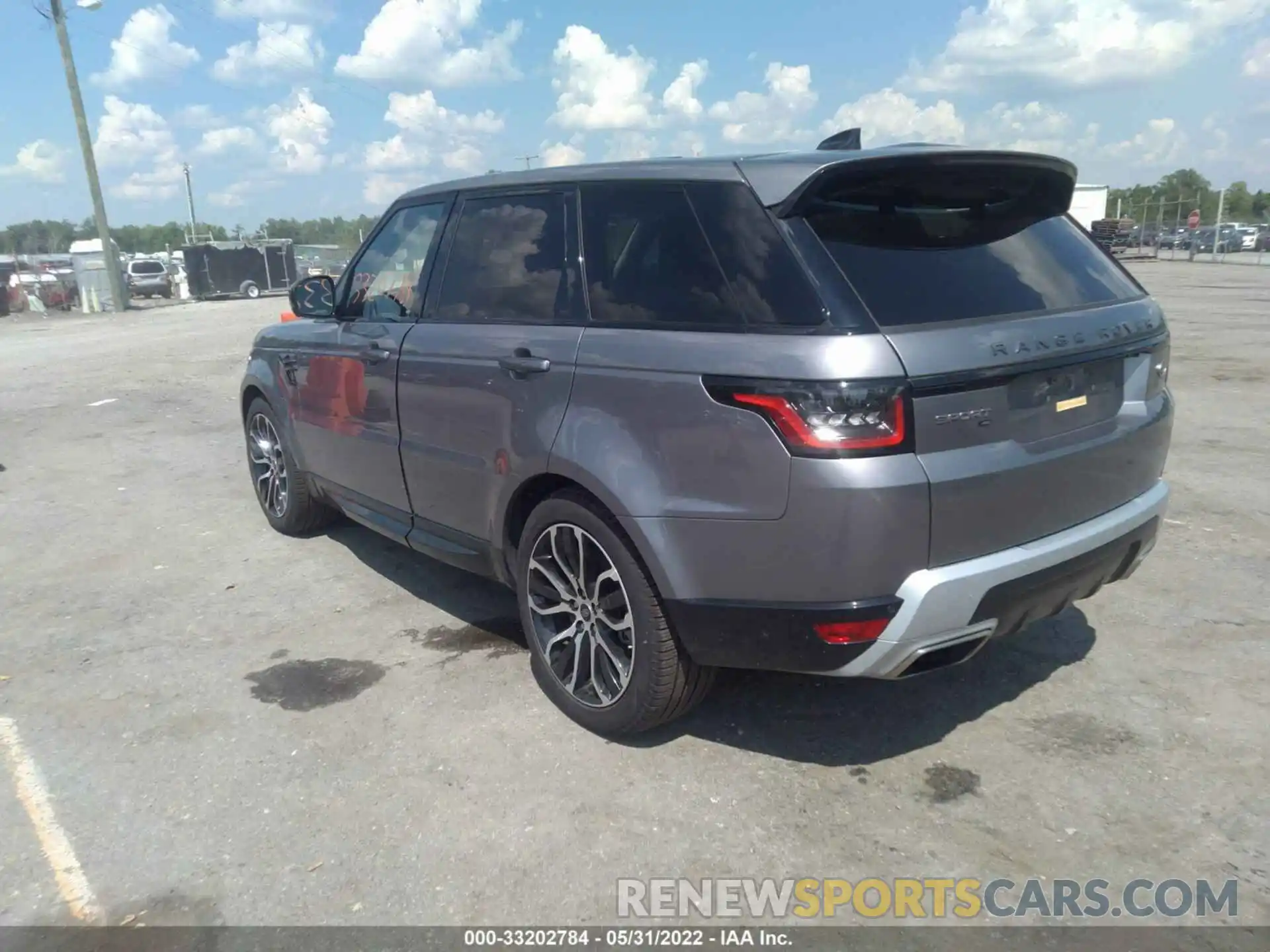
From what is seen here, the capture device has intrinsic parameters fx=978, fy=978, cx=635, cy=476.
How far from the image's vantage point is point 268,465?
623 centimetres

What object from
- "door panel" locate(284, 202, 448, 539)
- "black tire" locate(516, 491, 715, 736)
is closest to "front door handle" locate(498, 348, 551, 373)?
"black tire" locate(516, 491, 715, 736)

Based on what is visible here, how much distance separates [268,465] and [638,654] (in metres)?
3.88

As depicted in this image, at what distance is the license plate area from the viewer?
2857 mm

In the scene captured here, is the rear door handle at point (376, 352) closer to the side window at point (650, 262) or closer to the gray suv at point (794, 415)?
the gray suv at point (794, 415)

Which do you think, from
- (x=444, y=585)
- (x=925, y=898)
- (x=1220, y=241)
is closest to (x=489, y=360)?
(x=444, y=585)

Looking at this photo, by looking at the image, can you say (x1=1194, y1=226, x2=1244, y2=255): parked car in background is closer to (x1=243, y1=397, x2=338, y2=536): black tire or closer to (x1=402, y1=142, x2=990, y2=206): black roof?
(x1=243, y1=397, x2=338, y2=536): black tire

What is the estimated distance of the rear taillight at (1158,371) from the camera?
3365 mm

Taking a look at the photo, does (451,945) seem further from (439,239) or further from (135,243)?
(135,243)

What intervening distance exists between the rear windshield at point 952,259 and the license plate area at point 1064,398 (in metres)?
0.22

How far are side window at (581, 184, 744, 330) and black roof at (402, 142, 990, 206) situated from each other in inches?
2.1

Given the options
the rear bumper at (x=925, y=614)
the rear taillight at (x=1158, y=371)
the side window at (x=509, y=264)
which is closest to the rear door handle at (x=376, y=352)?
the side window at (x=509, y=264)

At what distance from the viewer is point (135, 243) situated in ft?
344

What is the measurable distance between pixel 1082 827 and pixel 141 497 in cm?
673

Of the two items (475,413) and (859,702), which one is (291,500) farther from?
(859,702)
